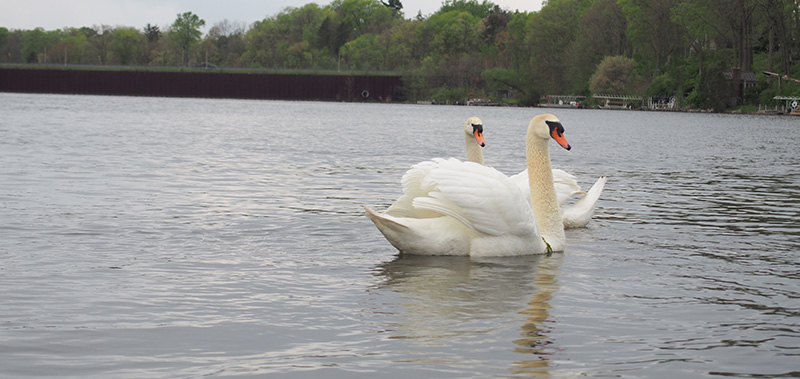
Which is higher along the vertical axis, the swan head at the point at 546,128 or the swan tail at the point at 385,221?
the swan head at the point at 546,128

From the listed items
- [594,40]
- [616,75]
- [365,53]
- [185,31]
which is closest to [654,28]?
[616,75]

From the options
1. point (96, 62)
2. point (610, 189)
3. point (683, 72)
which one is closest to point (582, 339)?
point (610, 189)

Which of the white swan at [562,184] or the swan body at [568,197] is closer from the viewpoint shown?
the white swan at [562,184]

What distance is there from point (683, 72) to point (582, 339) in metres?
115

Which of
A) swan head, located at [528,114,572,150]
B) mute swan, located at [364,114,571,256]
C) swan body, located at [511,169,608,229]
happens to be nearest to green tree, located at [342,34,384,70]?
swan body, located at [511,169,608,229]

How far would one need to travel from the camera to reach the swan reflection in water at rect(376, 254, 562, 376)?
677 centimetres

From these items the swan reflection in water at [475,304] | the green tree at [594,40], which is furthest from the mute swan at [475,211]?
the green tree at [594,40]

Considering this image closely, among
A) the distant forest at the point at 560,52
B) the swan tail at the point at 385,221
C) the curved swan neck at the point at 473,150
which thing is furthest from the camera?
the distant forest at the point at 560,52

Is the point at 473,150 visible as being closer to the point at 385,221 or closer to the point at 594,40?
the point at 385,221

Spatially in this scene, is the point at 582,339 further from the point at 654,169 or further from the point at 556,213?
the point at 654,169

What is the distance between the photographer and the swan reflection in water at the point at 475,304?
22.2ft

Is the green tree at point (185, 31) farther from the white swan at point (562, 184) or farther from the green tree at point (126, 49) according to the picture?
the white swan at point (562, 184)

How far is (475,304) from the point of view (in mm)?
8102

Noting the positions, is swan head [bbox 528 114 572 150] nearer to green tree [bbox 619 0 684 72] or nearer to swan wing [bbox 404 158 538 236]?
swan wing [bbox 404 158 538 236]
